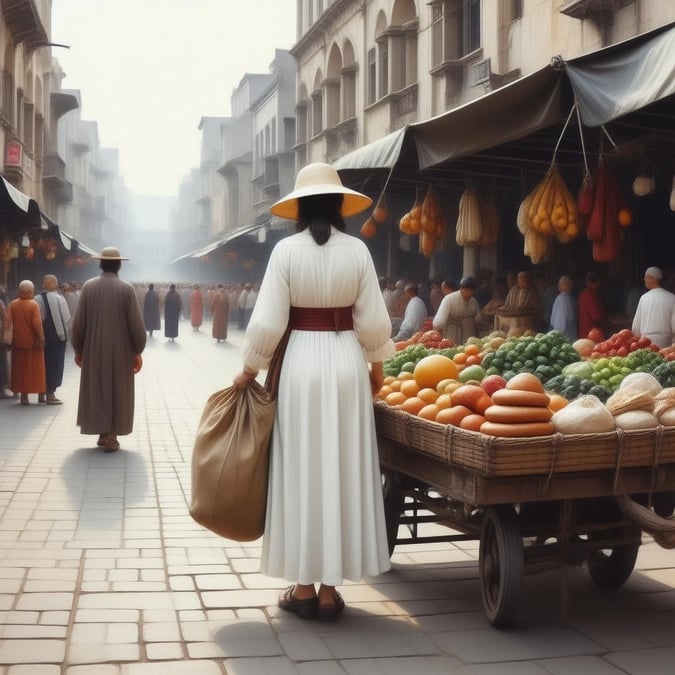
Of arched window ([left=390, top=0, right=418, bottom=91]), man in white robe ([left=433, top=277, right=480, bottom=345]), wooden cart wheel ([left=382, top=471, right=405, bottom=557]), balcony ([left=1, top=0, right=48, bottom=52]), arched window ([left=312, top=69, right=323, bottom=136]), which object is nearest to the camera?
wooden cart wheel ([left=382, top=471, right=405, bottom=557])

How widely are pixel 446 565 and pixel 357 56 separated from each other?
2247cm

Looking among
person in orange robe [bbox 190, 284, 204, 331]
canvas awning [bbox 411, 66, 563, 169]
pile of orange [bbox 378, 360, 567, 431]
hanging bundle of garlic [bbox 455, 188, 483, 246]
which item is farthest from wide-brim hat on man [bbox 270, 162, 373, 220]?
person in orange robe [bbox 190, 284, 204, 331]

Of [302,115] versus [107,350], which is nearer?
[107,350]

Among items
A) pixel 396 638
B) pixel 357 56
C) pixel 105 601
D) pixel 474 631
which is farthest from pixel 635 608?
pixel 357 56

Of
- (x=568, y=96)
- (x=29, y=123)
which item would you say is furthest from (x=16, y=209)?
(x=29, y=123)

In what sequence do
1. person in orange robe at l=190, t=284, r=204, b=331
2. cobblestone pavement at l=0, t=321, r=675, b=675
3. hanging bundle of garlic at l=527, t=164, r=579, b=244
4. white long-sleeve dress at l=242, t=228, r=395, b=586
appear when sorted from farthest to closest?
person in orange robe at l=190, t=284, r=204, b=331
hanging bundle of garlic at l=527, t=164, r=579, b=244
white long-sleeve dress at l=242, t=228, r=395, b=586
cobblestone pavement at l=0, t=321, r=675, b=675

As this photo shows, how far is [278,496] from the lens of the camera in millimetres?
4742

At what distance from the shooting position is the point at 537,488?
431 centimetres

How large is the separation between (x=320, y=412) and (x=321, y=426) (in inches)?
2.4

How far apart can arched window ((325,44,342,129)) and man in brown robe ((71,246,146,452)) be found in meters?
20.5

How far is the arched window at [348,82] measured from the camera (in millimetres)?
27516

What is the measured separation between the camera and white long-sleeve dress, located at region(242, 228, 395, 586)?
4668mm

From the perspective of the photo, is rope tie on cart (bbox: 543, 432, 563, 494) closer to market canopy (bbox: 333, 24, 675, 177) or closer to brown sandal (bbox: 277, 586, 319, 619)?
brown sandal (bbox: 277, 586, 319, 619)

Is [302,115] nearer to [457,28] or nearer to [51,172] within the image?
[51,172]
